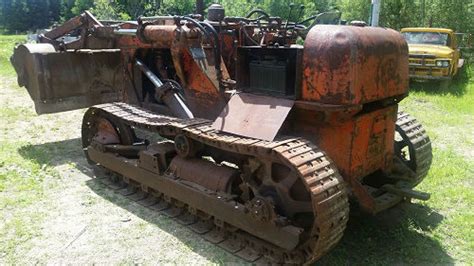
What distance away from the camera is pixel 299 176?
396 cm

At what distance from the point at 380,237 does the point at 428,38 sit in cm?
1224

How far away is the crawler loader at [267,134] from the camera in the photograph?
4.11m

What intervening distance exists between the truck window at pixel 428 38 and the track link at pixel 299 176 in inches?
478

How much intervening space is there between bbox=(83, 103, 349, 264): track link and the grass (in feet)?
0.69

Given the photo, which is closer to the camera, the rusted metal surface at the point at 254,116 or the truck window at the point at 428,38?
the rusted metal surface at the point at 254,116

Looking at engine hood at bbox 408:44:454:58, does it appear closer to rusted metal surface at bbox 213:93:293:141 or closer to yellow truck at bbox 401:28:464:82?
yellow truck at bbox 401:28:464:82

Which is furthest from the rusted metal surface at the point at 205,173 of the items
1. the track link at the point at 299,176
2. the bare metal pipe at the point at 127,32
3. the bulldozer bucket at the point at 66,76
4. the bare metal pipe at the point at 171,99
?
the bulldozer bucket at the point at 66,76

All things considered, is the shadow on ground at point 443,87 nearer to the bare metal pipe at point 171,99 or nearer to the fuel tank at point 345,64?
the bare metal pipe at point 171,99

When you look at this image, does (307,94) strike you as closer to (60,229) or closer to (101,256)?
(101,256)

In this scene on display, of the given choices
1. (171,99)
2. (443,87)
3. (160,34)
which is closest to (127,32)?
(160,34)

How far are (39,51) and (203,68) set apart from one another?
3112mm

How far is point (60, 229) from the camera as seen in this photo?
17.1 ft

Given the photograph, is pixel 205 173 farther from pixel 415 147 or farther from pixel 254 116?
pixel 415 147

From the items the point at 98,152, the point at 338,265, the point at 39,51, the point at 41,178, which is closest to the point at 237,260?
the point at 338,265
